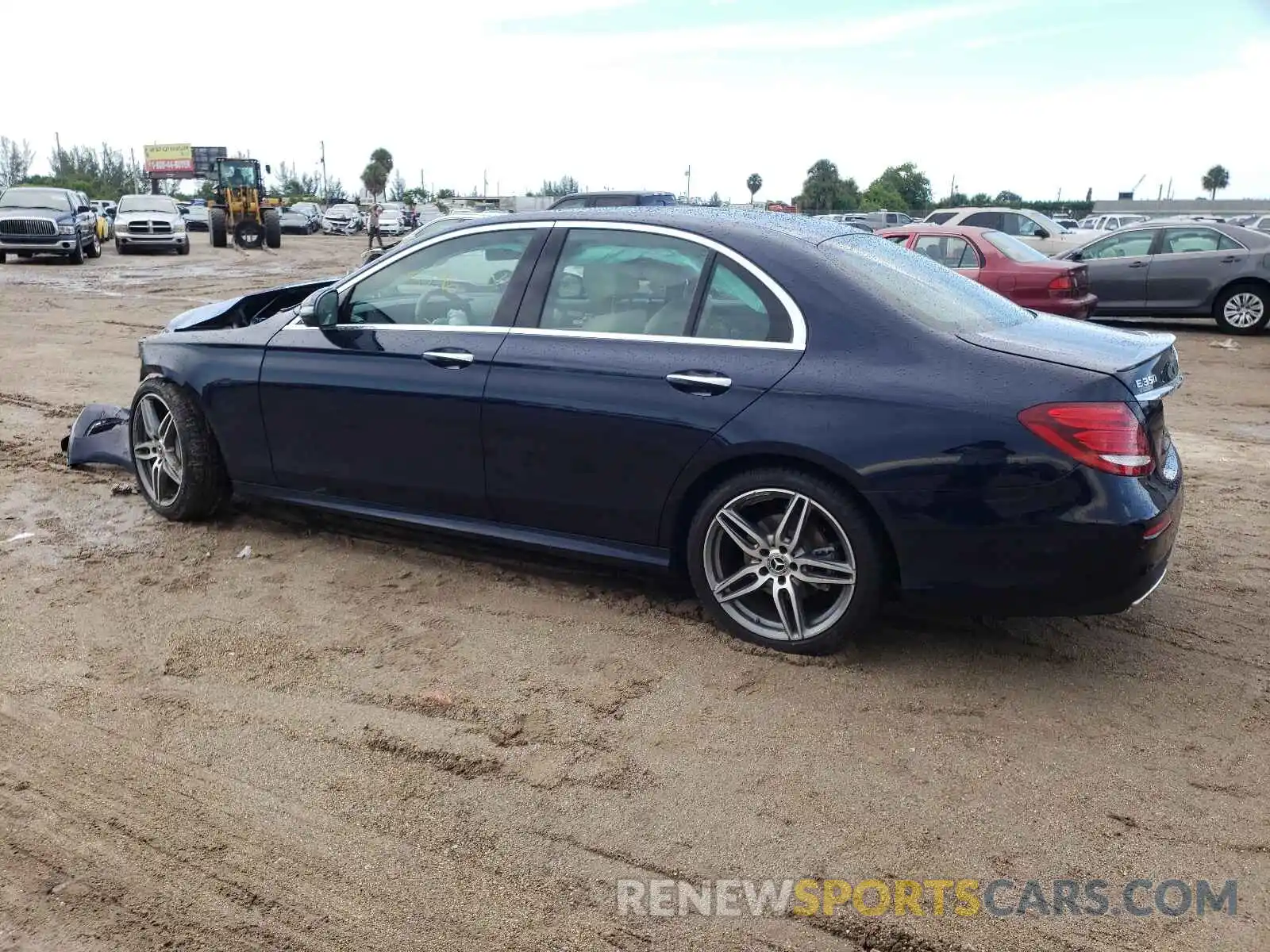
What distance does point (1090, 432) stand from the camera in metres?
3.45

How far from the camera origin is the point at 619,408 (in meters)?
4.12

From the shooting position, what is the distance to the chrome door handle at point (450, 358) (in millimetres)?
4496

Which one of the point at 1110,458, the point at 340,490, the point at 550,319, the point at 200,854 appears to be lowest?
the point at 200,854

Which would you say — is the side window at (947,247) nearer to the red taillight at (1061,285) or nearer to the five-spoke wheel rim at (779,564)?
the red taillight at (1061,285)

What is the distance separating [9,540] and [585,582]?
3.00 meters

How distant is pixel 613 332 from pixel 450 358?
0.74 metres

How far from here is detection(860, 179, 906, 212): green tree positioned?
6550 cm

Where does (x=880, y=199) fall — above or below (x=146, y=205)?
above

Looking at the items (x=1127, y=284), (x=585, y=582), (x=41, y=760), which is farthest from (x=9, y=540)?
(x=1127, y=284)

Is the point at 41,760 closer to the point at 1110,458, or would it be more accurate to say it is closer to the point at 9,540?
the point at 9,540

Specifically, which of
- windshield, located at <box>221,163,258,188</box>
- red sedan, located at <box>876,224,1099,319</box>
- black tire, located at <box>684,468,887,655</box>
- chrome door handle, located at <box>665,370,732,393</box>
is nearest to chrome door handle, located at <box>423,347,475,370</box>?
chrome door handle, located at <box>665,370,732,393</box>

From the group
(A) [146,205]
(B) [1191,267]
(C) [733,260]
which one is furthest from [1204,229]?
(A) [146,205]

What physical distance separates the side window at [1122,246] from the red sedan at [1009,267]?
7.18 ft

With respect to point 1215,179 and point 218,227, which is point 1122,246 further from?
point 1215,179
